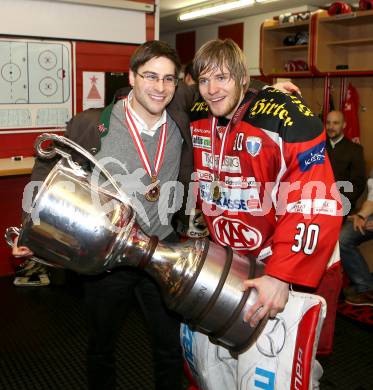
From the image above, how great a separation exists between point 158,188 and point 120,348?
1.22 metres

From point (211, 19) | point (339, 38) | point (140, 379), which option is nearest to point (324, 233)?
point (140, 379)

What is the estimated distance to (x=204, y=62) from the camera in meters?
1.37

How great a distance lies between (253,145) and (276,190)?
5.5 inches

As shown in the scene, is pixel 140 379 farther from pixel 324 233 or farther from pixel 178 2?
pixel 178 2

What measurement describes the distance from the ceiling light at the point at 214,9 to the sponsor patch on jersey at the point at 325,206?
674cm

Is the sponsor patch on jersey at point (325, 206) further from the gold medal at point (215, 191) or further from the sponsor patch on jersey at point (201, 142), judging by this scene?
the sponsor patch on jersey at point (201, 142)

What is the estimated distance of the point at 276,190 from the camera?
4.42 feet

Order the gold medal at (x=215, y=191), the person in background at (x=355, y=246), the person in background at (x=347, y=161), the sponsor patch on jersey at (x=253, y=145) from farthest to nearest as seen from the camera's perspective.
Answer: the person in background at (x=347, y=161)
the person in background at (x=355, y=246)
the gold medal at (x=215, y=191)
the sponsor patch on jersey at (x=253, y=145)

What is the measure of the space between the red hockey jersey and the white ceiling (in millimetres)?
6851

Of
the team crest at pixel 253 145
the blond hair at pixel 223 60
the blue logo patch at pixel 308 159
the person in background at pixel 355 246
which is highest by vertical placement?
the blond hair at pixel 223 60

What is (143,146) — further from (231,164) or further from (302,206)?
(302,206)

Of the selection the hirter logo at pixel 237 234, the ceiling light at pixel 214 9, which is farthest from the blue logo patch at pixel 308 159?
the ceiling light at pixel 214 9

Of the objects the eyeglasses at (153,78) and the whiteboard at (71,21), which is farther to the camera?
the whiteboard at (71,21)

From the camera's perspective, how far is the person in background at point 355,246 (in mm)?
3293
